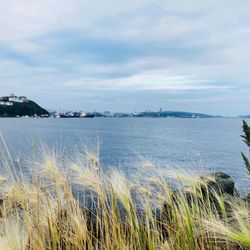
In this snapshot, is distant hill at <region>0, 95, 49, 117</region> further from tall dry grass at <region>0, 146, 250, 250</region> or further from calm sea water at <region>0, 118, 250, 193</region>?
tall dry grass at <region>0, 146, 250, 250</region>

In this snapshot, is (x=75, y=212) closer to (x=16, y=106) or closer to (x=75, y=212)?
(x=75, y=212)

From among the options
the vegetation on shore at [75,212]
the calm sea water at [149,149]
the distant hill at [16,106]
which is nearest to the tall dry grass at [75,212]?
the vegetation on shore at [75,212]

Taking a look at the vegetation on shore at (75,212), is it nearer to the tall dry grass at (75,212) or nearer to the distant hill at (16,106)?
the tall dry grass at (75,212)

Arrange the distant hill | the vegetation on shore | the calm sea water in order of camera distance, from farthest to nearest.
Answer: the distant hill, the calm sea water, the vegetation on shore

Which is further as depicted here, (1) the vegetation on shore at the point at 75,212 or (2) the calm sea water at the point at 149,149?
(2) the calm sea water at the point at 149,149

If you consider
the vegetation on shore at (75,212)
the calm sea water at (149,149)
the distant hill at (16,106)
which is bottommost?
the calm sea water at (149,149)

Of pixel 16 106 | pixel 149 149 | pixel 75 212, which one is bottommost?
pixel 149 149

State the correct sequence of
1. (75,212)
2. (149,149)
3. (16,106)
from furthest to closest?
(16,106), (149,149), (75,212)

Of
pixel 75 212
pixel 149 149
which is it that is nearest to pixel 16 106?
pixel 149 149

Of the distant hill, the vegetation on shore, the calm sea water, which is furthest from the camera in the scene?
the distant hill

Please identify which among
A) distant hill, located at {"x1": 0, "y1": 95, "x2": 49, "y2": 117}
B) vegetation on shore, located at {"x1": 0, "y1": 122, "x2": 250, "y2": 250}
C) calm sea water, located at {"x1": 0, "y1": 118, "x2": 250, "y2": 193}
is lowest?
calm sea water, located at {"x1": 0, "y1": 118, "x2": 250, "y2": 193}

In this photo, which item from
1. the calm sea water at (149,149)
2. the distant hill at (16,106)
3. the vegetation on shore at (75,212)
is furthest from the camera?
the distant hill at (16,106)

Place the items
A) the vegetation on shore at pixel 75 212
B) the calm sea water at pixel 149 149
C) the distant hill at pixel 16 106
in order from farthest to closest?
the distant hill at pixel 16 106 → the calm sea water at pixel 149 149 → the vegetation on shore at pixel 75 212

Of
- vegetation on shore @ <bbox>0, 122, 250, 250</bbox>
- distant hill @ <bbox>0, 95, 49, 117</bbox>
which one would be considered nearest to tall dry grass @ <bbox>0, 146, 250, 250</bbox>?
vegetation on shore @ <bbox>0, 122, 250, 250</bbox>
